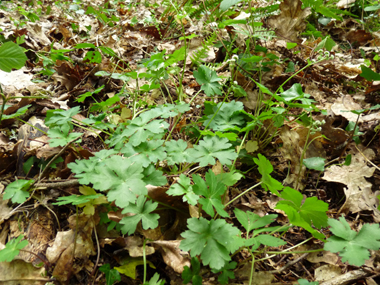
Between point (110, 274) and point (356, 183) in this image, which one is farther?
point (356, 183)

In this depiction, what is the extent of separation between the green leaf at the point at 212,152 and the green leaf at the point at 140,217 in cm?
37

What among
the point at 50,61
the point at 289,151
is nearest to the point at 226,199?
the point at 289,151

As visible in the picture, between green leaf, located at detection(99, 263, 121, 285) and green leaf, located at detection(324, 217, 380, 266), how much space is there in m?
0.98

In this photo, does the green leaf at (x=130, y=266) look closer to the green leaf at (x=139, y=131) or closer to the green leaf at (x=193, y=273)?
the green leaf at (x=193, y=273)

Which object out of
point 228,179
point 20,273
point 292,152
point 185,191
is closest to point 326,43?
point 292,152

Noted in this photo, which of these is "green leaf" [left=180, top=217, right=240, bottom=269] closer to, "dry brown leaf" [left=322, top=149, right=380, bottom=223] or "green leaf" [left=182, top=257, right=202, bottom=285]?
"green leaf" [left=182, top=257, right=202, bottom=285]

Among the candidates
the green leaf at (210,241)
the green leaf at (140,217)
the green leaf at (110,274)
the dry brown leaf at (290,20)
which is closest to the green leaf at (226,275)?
the green leaf at (210,241)

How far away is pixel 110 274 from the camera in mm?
1176

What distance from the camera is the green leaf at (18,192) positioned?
1.35 metres

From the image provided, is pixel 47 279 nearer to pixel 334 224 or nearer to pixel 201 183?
pixel 201 183

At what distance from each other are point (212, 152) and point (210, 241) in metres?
0.53

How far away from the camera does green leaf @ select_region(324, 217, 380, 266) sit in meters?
1.03

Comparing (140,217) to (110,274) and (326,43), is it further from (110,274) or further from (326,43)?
(326,43)

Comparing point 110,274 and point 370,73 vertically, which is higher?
point 370,73
